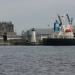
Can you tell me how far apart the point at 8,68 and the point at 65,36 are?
135771 mm

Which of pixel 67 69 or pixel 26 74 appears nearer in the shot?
pixel 26 74

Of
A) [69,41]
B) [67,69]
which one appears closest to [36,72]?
[67,69]

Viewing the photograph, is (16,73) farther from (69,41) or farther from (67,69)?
(69,41)

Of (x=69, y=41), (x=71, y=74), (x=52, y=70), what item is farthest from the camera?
(x=69, y=41)

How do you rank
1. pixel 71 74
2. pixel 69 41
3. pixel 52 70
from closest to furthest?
pixel 71 74 < pixel 52 70 < pixel 69 41

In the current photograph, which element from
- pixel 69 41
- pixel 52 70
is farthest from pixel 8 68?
pixel 69 41

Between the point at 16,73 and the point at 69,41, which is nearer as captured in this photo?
the point at 16,73

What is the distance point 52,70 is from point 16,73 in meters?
4.61

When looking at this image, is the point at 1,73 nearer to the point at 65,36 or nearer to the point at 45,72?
the point at 45,72

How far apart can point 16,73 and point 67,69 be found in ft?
20.6

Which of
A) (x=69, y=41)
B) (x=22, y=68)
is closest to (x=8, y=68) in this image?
(x=22, y=68)

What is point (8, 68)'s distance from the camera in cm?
5700

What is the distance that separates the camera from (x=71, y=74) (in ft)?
165

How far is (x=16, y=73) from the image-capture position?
51500 mm
